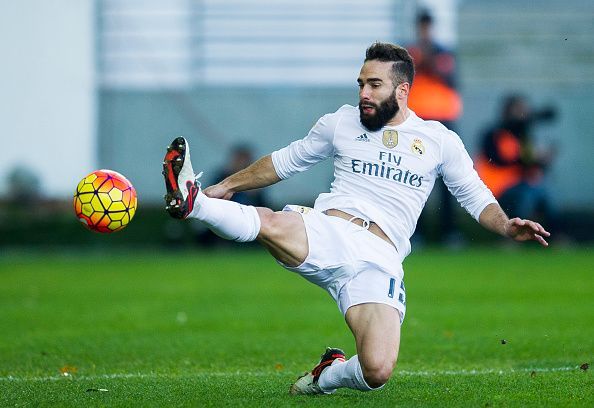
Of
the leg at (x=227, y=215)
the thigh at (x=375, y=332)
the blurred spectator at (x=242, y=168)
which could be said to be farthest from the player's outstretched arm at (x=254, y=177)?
the blurred spectator at (x=242, y=168)

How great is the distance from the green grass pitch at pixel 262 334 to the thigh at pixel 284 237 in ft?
2.73

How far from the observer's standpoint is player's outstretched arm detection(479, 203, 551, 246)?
6887mm

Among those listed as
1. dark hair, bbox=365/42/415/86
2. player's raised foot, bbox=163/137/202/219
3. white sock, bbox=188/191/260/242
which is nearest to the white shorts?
white sock, bbox=188/191/260/242

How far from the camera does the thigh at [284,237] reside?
6.73 meters

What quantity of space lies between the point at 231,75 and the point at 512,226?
Result: 22611mm

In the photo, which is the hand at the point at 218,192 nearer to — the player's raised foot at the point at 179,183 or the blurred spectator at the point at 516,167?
the player's raised foot at the point at 179,183

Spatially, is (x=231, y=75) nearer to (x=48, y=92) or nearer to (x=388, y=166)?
(x=48, y=92)

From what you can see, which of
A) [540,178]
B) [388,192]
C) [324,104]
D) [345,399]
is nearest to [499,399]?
[345,399]

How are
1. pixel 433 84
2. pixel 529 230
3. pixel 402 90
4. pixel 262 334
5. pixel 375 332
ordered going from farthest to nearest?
pixel 433 84, pixel 262 334, pixel 402 90, pixel 529 230, pixel 375 332

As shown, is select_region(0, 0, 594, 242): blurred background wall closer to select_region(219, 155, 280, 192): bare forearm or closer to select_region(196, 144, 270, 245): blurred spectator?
select_region(196, 144, 270, 245): blurred spectator

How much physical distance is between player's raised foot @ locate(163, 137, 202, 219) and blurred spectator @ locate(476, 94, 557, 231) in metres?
15.0

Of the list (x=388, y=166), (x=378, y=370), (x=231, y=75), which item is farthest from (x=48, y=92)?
(x=378, y=370)

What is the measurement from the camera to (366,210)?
7.13m

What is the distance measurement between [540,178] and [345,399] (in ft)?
51.4
